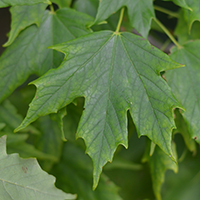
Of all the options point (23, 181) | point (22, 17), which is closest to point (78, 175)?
point (23, 181)

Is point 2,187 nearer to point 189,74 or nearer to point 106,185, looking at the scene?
point 106,185

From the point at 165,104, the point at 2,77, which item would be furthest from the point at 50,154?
the point at 165,104

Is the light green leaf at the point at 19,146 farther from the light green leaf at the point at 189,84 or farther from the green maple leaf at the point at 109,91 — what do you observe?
the light green leaf at the point at 189,84

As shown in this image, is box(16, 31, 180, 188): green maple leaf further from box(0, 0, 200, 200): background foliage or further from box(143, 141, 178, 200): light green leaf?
box(143, 141, 178, 200): light green leaf

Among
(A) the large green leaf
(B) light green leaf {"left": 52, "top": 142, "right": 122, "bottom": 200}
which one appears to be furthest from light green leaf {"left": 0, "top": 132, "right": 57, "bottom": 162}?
(B) light green leaf {"left": 52, "top": 142, "right": 122, "bottom": 200}

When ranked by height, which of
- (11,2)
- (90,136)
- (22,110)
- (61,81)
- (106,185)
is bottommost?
(106,185)
